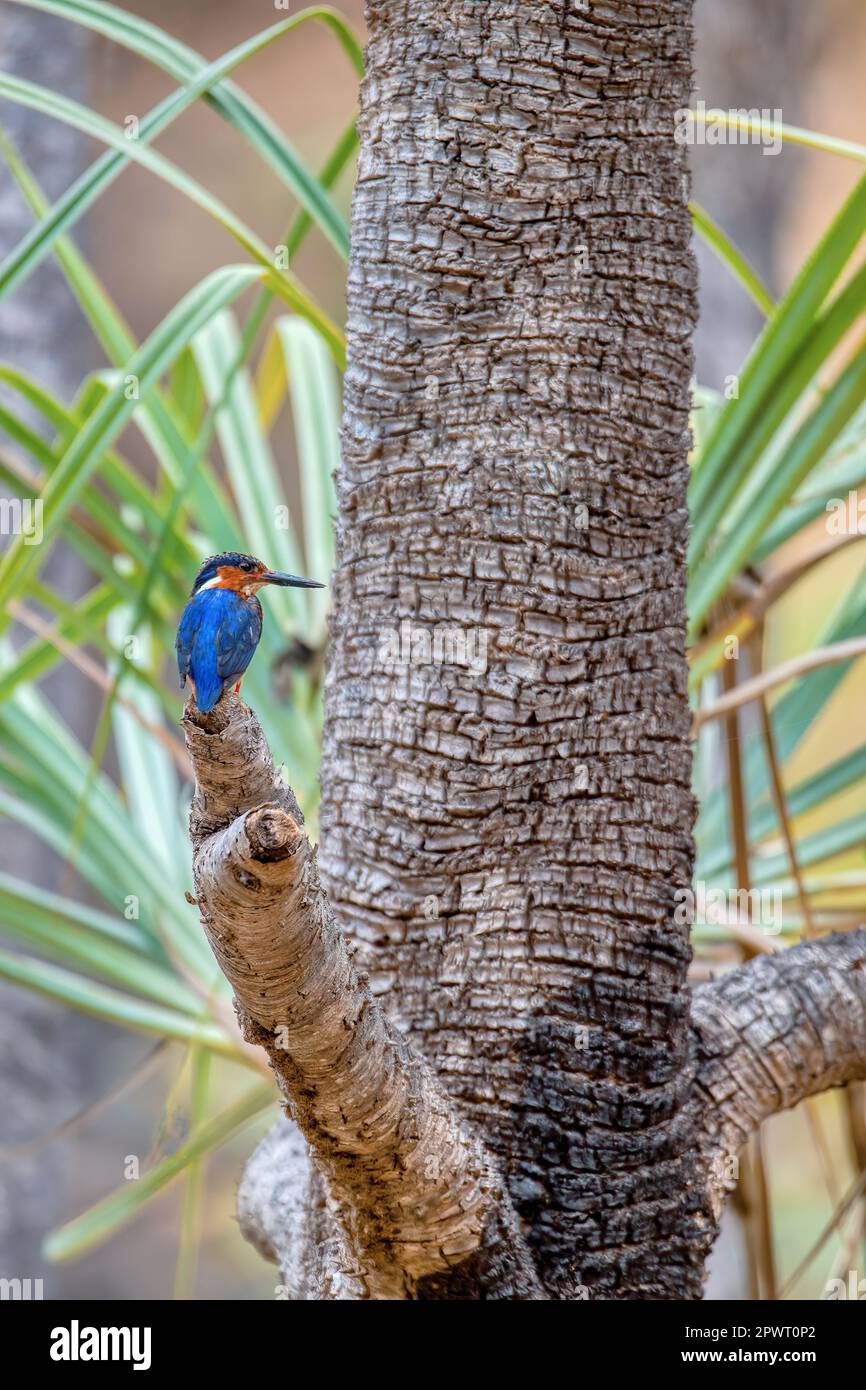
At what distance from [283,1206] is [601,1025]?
0.77ft

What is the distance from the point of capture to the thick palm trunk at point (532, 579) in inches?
24.3

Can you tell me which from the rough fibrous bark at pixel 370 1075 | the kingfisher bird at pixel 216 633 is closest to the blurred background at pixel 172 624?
the rough fibrous bark at pixel 370 1075

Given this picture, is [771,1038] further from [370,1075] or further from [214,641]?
[214,641]

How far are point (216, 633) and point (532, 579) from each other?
218mm

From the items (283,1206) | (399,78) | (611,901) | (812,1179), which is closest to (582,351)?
(399,78)

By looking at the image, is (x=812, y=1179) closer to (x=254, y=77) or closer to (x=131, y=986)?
(x=131, y=986)

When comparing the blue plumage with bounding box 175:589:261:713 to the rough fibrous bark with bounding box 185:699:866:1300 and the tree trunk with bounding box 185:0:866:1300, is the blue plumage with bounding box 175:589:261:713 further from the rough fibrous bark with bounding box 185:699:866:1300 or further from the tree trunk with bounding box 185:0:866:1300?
the tree trunk with bounding box 185:0:866:1300

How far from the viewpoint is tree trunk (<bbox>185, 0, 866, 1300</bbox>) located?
616 millimetres

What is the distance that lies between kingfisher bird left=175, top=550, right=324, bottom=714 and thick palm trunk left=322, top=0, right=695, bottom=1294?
19 centimetres

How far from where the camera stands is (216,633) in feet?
1.43

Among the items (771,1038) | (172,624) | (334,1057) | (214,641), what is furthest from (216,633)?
(172,624)

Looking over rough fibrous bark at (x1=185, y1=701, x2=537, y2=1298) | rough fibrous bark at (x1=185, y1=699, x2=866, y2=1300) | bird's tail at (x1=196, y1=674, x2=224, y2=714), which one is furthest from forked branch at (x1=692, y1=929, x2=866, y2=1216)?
bird's tail at (x1=196, y1=674, x2=224, y2=714)

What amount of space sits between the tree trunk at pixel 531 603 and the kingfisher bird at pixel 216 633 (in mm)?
187

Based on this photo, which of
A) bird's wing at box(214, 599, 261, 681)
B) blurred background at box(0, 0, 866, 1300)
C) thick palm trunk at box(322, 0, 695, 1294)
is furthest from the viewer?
blurred background at box(0, 0, 866, 1300)
